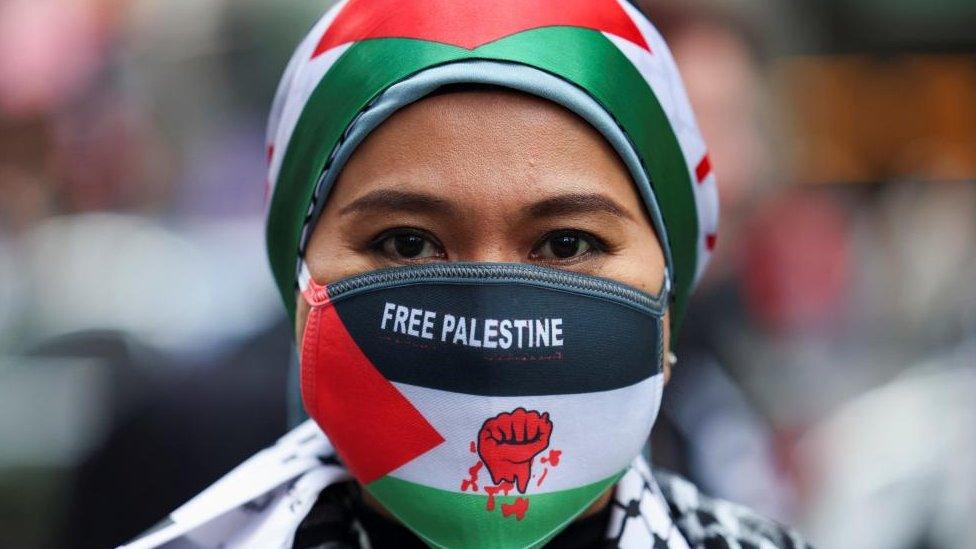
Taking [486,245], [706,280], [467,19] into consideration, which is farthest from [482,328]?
[706,280]

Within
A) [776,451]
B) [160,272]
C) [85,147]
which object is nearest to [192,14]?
[85,147]

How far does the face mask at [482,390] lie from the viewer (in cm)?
167

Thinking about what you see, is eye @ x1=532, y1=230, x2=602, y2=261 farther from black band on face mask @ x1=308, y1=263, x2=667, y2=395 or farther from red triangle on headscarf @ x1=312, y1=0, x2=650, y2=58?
red triangle on headscarf @ x1=312, y1=0, x2=650, y2=58

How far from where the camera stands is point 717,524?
7.01ft

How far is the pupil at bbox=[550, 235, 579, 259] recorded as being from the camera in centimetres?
179

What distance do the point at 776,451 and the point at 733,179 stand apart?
1207 mm

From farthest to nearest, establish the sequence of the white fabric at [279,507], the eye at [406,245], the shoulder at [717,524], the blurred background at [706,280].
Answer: the blurred background at [706,280], the shoulder at [717,524], the white fabric at [279,507], the eye at [406,245]

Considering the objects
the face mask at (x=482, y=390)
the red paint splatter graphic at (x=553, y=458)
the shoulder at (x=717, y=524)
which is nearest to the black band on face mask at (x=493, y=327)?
the face mask at (x=482, y=390)

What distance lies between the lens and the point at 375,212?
176 cm

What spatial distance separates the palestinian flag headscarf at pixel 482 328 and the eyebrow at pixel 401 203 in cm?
10

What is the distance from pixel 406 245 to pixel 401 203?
0.31ft

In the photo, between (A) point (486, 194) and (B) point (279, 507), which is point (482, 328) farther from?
(B) point (279, 507)

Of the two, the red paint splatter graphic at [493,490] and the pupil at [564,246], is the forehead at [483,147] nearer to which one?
the pupil at [564,246]

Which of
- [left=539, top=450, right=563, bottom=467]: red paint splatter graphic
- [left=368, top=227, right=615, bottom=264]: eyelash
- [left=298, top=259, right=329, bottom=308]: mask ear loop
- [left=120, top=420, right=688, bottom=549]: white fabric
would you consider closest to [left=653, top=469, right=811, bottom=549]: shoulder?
[left=120, top=420, right=688, bottom=549]: white fabric
